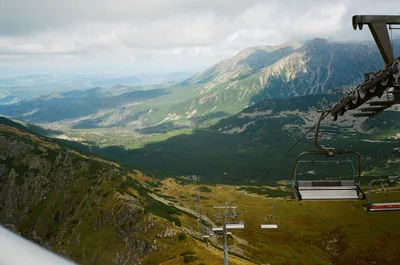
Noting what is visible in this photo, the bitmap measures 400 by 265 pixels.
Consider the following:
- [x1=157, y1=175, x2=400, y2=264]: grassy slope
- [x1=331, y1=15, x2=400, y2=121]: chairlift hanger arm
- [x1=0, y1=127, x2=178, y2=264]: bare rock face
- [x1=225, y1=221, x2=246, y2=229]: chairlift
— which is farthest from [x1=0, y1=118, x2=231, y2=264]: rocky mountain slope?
[x1=331, y1=15, x2=400, y2=121]: chairlift hanger arm

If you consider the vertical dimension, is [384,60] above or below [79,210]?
above

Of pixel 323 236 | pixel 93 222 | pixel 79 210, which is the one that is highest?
pixel 93 222

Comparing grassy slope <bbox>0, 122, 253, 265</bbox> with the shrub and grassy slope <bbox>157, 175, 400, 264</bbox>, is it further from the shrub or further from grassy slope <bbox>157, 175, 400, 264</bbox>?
grassy slope <bbox>157, 175, 400, 264</bbox>

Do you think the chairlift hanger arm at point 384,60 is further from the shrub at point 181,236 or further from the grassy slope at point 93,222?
the shrub at point 181,236

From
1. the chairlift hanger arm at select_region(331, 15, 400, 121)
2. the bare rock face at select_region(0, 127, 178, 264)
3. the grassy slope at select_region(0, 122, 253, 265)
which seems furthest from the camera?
the bare rock face at select_region(0, 127, 178, 264)

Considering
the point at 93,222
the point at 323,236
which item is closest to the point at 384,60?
the point at 93,222

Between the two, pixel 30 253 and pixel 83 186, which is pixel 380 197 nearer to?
pixel 83 186

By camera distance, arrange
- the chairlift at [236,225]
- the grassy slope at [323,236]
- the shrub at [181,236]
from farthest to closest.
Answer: the grassy slope at [323,236] → the shrub at [181,236] → the chairlift at [236,225]

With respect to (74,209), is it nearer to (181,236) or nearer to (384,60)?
(181,236)

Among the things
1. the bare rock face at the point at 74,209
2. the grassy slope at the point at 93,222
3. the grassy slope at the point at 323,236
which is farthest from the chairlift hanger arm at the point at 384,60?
the grassy slope at the point at 323,236
